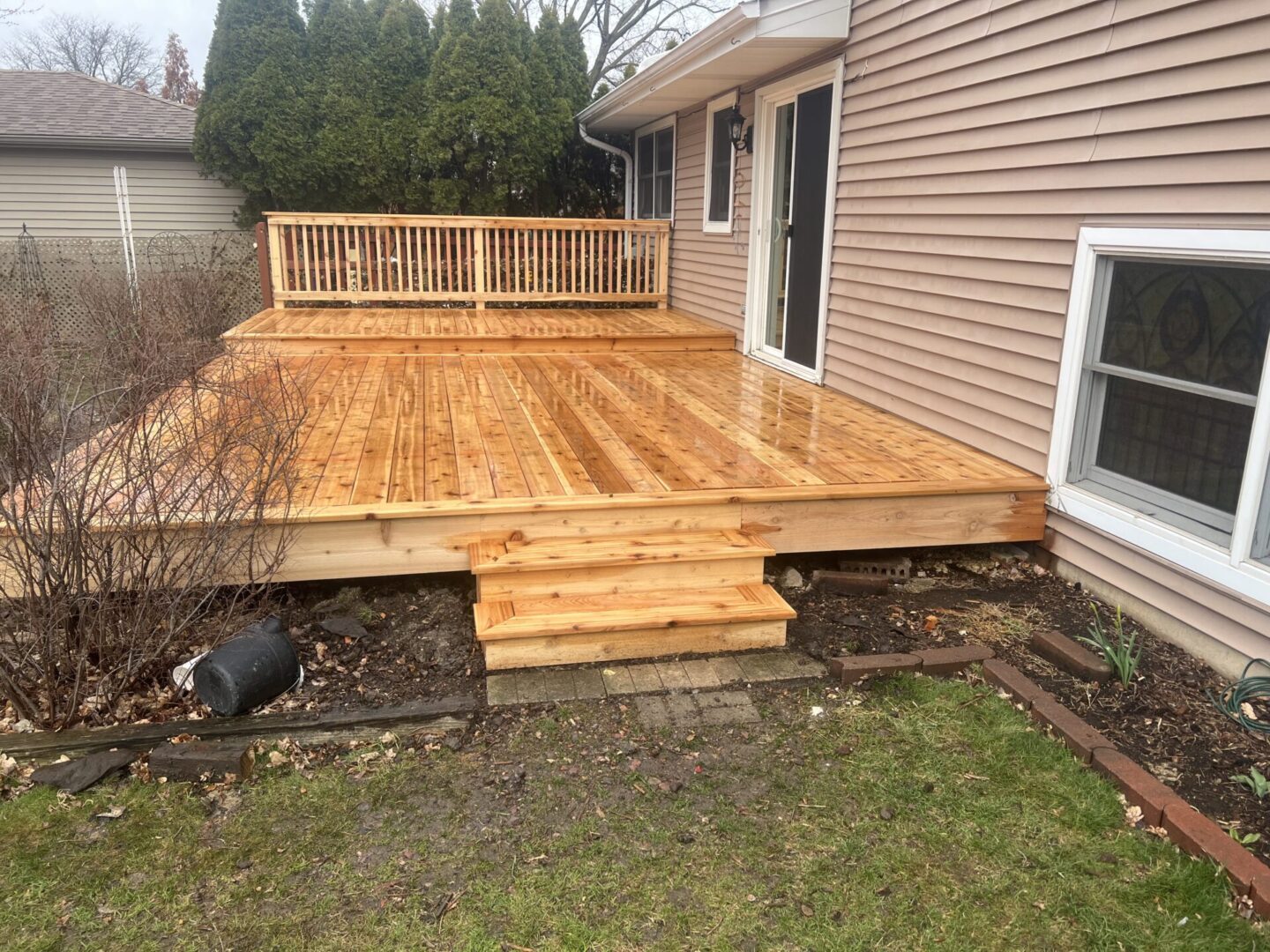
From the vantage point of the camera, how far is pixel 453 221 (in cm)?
877

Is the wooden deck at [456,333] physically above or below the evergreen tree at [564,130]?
below

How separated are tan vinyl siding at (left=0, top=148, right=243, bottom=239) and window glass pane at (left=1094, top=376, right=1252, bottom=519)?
469 inches

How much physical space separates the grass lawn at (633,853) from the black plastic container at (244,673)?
32cm

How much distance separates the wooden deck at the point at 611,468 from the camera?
11.3ft

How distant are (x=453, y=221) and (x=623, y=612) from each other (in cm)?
650

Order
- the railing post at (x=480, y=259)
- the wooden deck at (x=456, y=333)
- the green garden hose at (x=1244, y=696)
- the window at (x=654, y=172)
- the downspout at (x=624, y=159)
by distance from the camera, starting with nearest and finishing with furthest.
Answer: the green garden hose at (x=1244, y=696)
the wooden deck at (x=456, y=333)
the railing post at (x=480, y=259)
the window at (x=654, y=172)
the downspout at (x=624, y=159)

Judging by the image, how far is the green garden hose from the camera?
270cm

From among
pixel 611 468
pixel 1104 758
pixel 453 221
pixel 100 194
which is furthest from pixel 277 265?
pixel 1104 758

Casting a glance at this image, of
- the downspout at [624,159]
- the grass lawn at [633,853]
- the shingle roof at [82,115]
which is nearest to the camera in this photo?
the grass lawn at [633,853]

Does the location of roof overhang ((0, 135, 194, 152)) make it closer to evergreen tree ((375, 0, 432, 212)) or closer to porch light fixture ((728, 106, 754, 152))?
evergreen tree ((375, 0, 432, 212))

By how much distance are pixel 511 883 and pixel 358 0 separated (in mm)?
11184

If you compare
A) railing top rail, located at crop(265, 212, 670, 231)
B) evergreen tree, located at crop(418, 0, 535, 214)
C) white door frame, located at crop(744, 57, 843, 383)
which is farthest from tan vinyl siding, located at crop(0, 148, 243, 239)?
white door frame, located at crop(744, 57, 843, 383)

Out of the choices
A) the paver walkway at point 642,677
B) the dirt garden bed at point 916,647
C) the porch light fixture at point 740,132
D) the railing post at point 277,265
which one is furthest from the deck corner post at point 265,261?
the paver walkway at point 642,677

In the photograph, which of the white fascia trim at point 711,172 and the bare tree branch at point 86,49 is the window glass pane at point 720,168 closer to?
the white fascia trim at point 711,172
